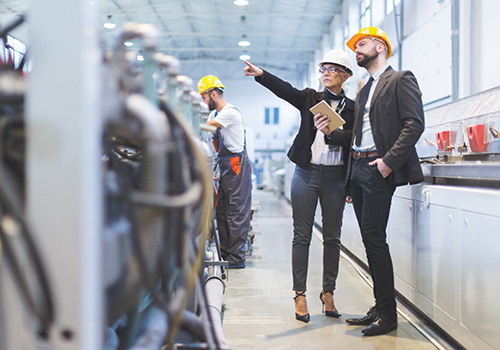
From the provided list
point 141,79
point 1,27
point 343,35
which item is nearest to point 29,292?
point 141,79

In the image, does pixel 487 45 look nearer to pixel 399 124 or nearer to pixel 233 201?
pixel 399 124

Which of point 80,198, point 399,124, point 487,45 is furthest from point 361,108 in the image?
point 487,45

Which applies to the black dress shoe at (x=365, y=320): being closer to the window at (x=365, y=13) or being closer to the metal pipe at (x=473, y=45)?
the metal pipe at (x=473, y=45)

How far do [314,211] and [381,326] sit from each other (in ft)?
2.15

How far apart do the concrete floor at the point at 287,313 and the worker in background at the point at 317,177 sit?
0.49 feet

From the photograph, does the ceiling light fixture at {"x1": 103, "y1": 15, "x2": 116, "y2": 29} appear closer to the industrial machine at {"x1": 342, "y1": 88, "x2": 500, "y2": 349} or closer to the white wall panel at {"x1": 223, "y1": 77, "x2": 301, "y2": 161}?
the white wall panel at {"x1": 223, "y1": 77, "x2": 301, "y2": 161}

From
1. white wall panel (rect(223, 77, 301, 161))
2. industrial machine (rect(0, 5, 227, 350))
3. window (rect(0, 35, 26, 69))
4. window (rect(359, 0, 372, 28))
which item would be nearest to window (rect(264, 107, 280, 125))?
white wall panel (rect(223, 77, 301, 161))

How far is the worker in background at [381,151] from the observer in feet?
7.13

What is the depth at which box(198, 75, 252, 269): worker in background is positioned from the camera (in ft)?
11.9

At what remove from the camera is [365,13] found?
29.9ft

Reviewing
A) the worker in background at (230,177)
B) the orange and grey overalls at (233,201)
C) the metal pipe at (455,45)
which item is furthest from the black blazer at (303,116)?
the metal pipe at (455,45)

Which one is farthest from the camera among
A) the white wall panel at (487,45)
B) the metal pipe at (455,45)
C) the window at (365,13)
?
the window at (365,13)

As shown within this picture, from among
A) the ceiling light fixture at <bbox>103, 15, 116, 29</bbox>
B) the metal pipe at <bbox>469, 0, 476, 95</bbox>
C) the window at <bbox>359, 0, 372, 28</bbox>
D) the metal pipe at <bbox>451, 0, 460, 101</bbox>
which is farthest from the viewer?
the ceiling light fixture at <bbox>103, 15, 116, 29</bbox>

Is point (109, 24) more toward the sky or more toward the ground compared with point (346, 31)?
more toward the sky
